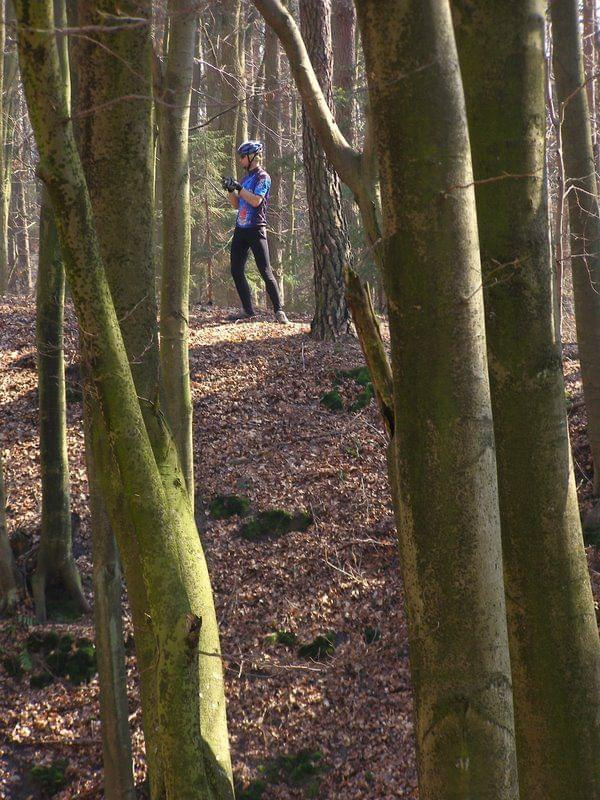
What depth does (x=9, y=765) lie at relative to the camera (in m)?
5.41

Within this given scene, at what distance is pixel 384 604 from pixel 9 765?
3.08 metres

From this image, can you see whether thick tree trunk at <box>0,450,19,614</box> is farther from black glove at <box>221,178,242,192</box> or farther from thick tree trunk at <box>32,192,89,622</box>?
black glove at <box>221,178,242,192</box>

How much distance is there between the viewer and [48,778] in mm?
5316

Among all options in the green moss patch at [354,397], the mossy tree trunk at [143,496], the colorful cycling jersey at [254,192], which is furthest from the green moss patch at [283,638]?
the colorful cycling jersey at [254,192]

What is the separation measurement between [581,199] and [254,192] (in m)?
4.30

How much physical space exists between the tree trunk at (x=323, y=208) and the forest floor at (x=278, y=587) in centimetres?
43

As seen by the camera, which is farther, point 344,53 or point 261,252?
point 344,53

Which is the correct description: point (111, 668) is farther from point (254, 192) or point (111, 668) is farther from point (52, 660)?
point (254, 192)

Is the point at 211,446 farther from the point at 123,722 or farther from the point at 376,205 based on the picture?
the point at 376,205

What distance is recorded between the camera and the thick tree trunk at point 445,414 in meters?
2.30

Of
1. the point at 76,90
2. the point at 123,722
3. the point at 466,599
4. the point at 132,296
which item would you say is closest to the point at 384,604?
the point at 123,722

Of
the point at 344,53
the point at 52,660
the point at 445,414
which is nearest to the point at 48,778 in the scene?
the point at 52,660

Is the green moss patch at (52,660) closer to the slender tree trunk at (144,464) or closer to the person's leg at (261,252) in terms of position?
the slender tree trunk at (144,464)

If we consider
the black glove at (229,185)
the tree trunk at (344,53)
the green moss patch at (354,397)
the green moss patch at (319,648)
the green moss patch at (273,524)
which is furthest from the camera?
the tree trunk at (344,53)
